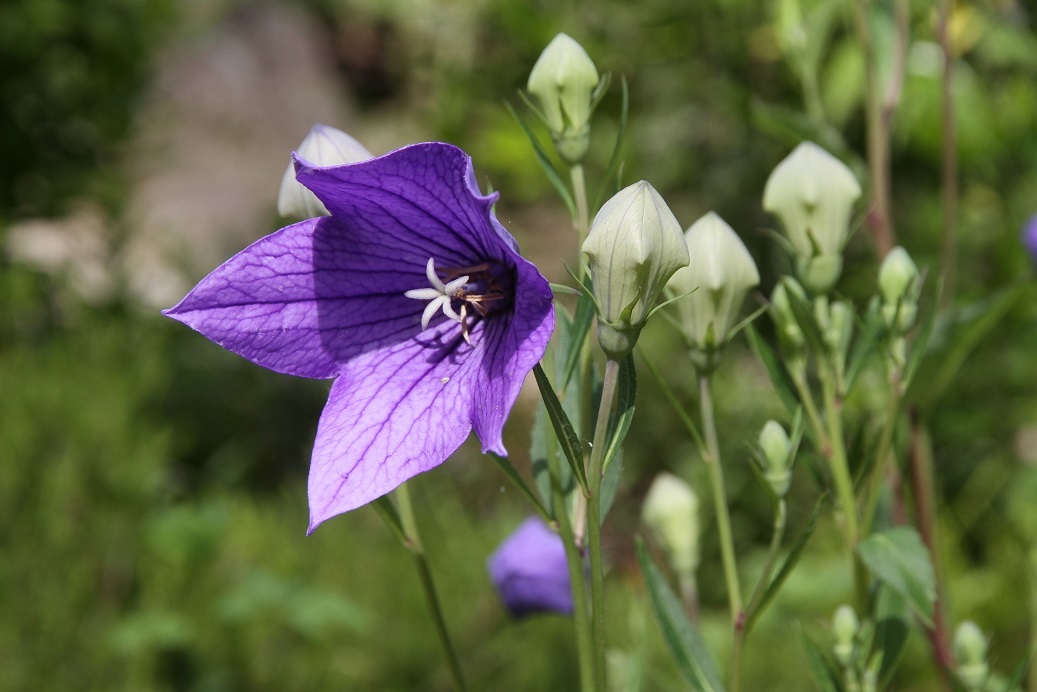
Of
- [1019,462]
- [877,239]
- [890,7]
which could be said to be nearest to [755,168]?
[1019,462]

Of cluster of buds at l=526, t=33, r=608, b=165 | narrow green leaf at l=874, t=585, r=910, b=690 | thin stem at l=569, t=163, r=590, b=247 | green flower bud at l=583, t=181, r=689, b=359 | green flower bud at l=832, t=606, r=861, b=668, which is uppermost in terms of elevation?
cluster of buds at l=526, t=33, r=608, b=165

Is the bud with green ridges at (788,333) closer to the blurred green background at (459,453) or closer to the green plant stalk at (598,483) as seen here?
the green plant stalk at (598,483)

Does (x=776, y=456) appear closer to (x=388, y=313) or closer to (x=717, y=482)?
(x=717, y=482)

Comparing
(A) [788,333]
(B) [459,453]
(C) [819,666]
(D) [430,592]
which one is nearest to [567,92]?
(A) [788,333]

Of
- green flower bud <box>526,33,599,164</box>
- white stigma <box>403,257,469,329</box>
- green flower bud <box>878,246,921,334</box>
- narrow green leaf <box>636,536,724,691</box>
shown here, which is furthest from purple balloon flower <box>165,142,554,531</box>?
green flower bud <box>878,246,921,334</box>

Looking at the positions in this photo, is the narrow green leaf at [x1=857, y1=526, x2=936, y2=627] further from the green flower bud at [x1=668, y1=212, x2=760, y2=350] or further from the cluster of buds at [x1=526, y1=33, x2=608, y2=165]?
the cluster of buds at [x1=526, y1=33, x2=608, y2=165]

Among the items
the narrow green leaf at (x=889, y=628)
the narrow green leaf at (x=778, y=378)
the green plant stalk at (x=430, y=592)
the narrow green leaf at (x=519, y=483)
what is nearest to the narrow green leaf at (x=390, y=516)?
the green plant stalk at (x=430, y=592)

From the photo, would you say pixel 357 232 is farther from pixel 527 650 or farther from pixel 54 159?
A: pixel 54 159

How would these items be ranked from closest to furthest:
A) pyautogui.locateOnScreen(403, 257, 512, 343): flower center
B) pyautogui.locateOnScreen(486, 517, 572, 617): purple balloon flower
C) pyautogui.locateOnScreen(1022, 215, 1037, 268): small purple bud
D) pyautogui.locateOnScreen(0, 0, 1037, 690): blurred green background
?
pyautogui.locateOnScreen(403, 257, 512, 343): flower center, pyautogui.locateOnScreen(486, 517, 572, 617): purple balloon flower, pyautogui.locateOnScreen(1022, 215, 1037, 268): small purple bud, pyautogui.locateOnScreen(0, 0, 1037, 690): blurred green background
